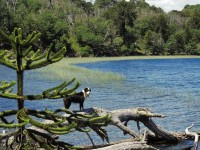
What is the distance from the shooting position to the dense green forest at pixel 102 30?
101 m

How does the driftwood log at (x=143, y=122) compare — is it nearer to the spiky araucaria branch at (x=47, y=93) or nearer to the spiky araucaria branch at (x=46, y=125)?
the spiky araucaria branch at (x=46, y=125)

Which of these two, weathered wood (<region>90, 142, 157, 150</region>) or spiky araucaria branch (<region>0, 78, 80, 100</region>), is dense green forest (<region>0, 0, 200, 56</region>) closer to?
weathered wood (<region>90, 142, 157, 150</region>)

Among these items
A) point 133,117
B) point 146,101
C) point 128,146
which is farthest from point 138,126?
point 146,101

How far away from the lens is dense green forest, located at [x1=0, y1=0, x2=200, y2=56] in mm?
100931

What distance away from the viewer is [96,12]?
148 metres

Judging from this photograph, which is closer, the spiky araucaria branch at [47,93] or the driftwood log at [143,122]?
the spiky araucaria branch at [47,93]

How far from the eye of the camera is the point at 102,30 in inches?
4466

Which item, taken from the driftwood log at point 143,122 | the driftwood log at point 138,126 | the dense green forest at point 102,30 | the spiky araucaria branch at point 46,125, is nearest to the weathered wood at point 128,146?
the driftwood log at point 138,126

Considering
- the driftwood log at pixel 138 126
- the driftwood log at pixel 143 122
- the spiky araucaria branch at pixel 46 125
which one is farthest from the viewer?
the driftwood log at pixel 143 122

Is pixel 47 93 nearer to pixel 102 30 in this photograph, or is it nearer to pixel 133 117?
pixel 133 117

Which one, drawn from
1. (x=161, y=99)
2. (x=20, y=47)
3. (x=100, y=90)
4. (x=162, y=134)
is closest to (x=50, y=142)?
(x=20, y=47)

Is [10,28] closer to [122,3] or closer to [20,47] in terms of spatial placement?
[122,3]

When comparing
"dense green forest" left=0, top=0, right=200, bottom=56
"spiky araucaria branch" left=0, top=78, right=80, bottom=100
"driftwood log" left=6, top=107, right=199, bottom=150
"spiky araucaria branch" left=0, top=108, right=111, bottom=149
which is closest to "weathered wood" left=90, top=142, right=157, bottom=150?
"driftwood log" left=6, top=107, right=199, bottom=150

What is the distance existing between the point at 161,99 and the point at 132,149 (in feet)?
68.6
